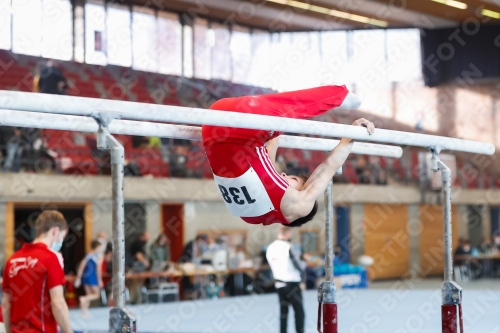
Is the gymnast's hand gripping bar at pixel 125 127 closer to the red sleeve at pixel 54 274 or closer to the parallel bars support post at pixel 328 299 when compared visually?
the parallel bars support post at pixel 328 299

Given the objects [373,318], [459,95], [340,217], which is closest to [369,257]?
[340,217]

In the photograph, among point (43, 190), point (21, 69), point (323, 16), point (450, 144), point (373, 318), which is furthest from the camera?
point (323, 16)

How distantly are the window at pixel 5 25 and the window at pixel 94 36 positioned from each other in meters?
2.08

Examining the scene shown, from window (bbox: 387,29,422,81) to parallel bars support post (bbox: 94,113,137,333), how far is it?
21.0m

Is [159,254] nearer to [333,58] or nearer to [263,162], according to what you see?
[333,58]

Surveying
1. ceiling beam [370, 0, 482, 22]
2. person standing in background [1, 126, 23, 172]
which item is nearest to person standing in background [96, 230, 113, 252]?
person standing in background [1, 126, 23, 172]

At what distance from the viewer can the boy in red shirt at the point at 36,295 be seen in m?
4.12

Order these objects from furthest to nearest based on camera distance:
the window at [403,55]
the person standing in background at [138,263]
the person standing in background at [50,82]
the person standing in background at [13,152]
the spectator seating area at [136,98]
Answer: the window at [403,55] → the spectator seating area at [136,98] → the person standing in background at [50,82] → the person standing in background at [138,263] → the person standing in background at [13,152]

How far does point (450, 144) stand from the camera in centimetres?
475

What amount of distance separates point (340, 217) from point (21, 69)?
9.37 metres

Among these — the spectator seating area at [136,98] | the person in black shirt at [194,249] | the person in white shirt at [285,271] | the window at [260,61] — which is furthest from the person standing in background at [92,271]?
the window at [260,61]

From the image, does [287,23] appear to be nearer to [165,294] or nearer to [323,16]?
[323,16]

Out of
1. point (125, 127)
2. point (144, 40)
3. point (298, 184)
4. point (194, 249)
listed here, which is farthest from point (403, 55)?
point (125, 127)

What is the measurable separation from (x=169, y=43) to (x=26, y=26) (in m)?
4.37
